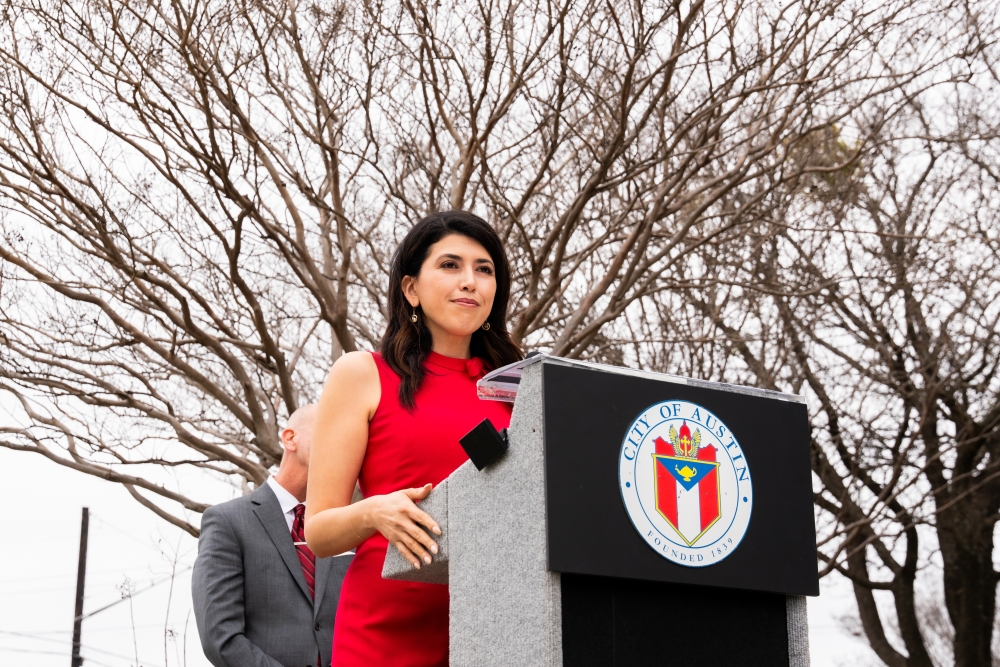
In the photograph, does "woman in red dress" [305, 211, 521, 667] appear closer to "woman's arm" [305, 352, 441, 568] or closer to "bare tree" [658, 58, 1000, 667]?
"woman's arm" [305, 352, 441, 568]

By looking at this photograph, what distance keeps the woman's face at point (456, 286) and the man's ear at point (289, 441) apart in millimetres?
2224

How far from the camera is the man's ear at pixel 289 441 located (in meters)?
4.40

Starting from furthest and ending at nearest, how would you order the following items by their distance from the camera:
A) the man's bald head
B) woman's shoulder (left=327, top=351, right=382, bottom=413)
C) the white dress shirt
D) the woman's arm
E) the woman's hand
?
the man's bald head < the white dress shirt < woman's shoulder (left=327, top=351, right=382, bottom=413) < the woman's arm < the woman's hand

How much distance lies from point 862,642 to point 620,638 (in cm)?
1262

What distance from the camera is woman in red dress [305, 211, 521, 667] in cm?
201

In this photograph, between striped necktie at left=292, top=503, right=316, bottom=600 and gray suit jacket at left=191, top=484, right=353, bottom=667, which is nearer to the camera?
gray suit jacket at left=191, top=484, right=353, bottom=667

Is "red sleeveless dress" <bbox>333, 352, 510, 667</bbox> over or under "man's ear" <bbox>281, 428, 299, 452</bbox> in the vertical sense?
under

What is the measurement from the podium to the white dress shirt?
2614 millimetres

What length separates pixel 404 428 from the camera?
2.09m

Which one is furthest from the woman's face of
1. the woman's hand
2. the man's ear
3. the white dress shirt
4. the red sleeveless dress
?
the man's ear

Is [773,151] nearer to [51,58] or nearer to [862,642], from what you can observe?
[51,58]

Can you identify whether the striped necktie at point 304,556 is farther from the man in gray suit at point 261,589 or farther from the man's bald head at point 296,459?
the man's bald head at point 296,459

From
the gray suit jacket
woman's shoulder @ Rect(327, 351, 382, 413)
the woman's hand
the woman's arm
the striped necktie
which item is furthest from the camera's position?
the striped necktie

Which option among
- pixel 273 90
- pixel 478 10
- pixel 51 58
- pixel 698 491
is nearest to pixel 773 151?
pixel 478 10
